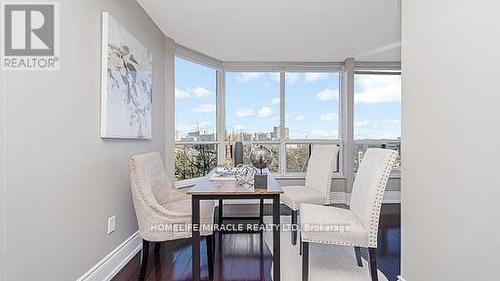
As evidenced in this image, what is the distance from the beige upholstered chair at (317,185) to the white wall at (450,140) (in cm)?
98

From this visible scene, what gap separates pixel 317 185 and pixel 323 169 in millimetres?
207

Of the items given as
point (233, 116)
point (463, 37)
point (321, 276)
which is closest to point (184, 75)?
point (233, 116)

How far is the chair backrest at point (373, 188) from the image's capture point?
73.3 inches

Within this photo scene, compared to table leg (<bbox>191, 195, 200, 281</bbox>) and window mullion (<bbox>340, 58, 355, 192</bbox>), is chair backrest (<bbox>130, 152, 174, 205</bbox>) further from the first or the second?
window mullion (<bbox>340, 58, 355, 192</bbox>)

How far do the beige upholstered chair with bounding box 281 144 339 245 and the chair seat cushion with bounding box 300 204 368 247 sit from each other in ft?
2.23

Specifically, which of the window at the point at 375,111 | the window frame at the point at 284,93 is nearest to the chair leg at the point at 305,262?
the window frame at the point at 284,93

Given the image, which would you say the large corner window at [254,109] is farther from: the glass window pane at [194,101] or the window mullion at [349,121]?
the window mullion at [349,121]

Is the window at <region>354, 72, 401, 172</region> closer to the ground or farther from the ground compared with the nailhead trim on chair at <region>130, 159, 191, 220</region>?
farther from the ground

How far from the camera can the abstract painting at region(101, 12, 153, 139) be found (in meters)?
2.04

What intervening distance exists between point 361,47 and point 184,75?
8.30 feet

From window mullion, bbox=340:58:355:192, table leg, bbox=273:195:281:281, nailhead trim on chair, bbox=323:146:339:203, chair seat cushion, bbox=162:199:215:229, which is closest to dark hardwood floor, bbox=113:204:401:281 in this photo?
table leg, bbox=273:195:281:281

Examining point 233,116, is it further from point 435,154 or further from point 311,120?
point 435,154

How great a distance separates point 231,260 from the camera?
2.48 metres

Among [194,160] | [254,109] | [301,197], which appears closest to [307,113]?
[254,109]
